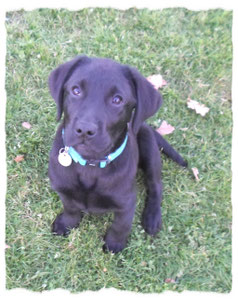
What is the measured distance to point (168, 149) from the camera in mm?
3625

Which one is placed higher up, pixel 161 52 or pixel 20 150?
pixel 161 52

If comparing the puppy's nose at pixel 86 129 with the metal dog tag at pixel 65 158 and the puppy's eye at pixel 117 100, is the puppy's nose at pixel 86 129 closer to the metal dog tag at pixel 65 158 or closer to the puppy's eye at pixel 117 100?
the puppy's eye at pixel 117 100

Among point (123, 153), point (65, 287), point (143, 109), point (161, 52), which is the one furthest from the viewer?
point (161, 52)

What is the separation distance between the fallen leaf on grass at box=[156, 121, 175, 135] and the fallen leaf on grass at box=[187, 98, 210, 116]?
367 millimetres

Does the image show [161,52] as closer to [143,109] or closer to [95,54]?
[95,54]

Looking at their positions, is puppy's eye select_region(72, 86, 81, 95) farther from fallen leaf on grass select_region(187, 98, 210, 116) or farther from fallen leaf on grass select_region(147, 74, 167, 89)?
fallen leaf on grass select_region(187, 98, 210, 116)

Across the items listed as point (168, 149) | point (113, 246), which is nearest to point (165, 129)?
point (168, 149)

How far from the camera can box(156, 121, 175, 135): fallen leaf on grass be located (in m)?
3.90

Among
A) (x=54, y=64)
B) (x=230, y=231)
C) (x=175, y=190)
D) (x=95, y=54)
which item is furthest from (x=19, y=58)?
(x=230, y=231)

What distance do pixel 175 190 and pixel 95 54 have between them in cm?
183

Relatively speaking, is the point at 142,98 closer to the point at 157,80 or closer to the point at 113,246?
the point at 113,246

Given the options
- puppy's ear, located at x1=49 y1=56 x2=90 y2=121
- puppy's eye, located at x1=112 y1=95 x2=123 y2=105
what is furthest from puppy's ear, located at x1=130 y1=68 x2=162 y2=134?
puppy's ear, located at x1=49 y1=56 x2=90 y2=121

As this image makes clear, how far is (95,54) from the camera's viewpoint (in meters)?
4.19

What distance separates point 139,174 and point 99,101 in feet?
5.22
